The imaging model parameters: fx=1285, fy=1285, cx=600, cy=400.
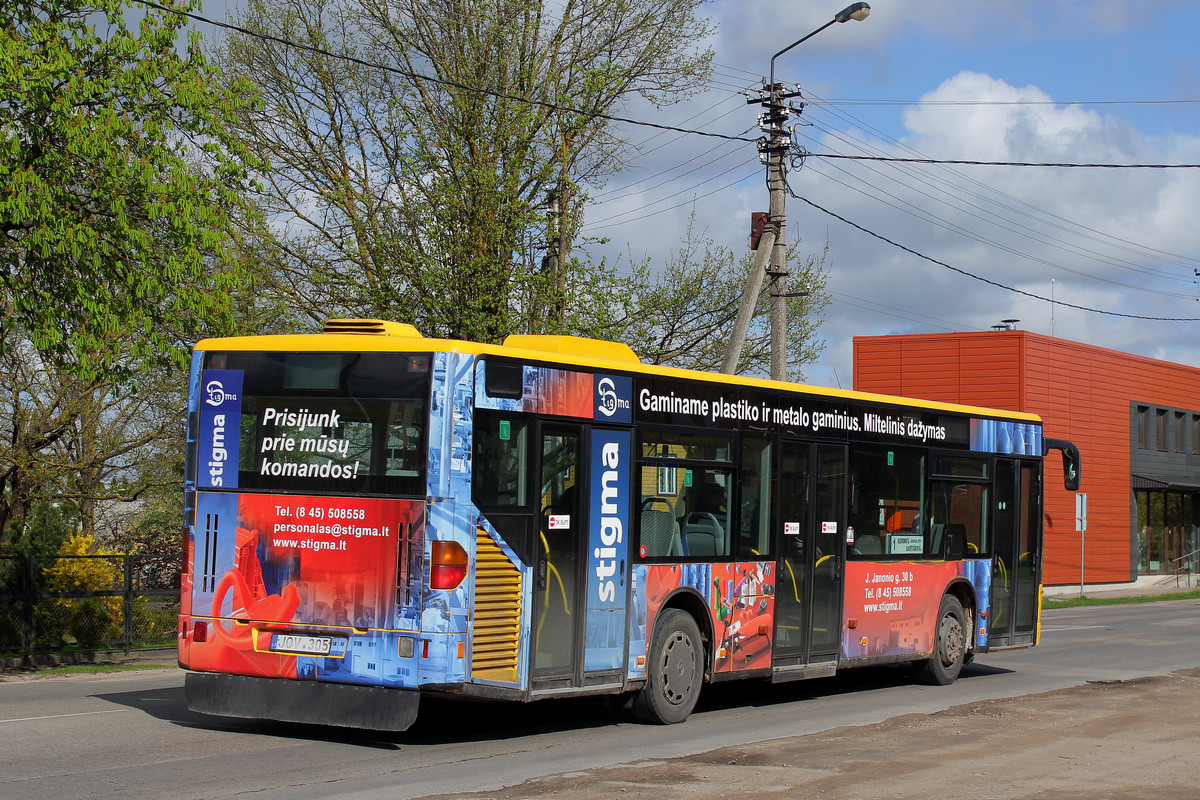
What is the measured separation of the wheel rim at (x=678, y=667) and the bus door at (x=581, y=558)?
72 cm

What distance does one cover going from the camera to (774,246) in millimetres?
21547

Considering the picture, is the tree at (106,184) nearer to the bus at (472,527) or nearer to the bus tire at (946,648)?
the bus at (472,527)

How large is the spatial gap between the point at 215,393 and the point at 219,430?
29cm

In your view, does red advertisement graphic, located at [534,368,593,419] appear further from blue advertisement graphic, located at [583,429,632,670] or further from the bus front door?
blue advertisement graphic, located at [583,429,632,670]

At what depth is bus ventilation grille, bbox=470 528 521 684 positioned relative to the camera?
8984 mm

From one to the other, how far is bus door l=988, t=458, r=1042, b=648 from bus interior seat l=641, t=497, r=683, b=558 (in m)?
6.08

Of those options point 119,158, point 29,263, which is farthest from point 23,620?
point 119,158

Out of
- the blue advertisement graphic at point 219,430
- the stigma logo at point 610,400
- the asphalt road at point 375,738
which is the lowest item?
the asphalt road at point 375,738

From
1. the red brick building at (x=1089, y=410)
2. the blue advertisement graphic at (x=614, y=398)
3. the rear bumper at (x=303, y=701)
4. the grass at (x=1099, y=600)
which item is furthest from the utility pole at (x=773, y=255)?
the red brick building at (x=1089, y=410)

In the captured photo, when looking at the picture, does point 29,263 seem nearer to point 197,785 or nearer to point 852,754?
point 197,785

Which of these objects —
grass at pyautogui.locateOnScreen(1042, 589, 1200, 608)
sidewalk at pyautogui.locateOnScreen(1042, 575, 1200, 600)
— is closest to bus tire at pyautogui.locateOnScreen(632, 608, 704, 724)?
grass at pyautogui.locateOnScreen(1042, 589, 1200, 608)

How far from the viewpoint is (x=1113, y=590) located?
44062 millimetres

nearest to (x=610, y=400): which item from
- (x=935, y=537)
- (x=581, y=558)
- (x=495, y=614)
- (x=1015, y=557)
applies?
(x=581, y=558)

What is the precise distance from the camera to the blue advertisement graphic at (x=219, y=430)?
9531 millimetres
